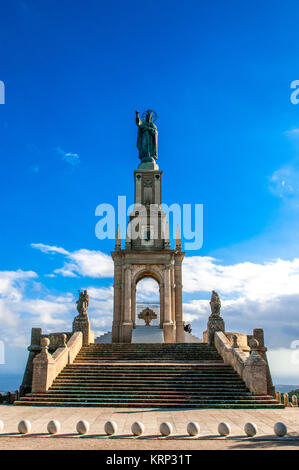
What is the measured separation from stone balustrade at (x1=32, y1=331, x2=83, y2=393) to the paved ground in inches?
67.5

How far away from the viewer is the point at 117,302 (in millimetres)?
32875

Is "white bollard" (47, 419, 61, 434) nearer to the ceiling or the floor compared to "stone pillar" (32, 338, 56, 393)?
nearer to the floor

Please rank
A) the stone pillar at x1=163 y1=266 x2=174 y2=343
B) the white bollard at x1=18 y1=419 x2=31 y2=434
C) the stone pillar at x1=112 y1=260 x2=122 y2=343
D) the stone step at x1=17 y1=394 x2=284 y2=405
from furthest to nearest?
the stone pillar at x1=112 y1=260 x2=122 y2=343 < the stone pillar at x1=163 y1=266 x2=174 y2=343 < the stone step at x1=17 y1=394 x2=284 y2=405 < the white bollard at x1=18 y1=419 x2=31 y2=434

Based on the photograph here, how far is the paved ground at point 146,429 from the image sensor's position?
8.70 meters

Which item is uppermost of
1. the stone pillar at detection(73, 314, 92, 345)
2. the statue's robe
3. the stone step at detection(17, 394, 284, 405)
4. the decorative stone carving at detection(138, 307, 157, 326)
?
the statue's robe

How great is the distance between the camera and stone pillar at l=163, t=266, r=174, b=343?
101 ft

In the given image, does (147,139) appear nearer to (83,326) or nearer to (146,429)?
(83,326)

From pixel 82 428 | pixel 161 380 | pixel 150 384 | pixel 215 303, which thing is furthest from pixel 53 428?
pixel 215 303

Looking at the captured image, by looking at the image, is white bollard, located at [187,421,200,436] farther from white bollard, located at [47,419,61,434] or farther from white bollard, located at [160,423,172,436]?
white bollard, located at [47,419,61,434]

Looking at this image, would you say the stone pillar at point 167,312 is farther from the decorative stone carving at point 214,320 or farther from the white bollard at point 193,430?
the white bollard at point 193,430

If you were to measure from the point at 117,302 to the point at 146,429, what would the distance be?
22.7 meters

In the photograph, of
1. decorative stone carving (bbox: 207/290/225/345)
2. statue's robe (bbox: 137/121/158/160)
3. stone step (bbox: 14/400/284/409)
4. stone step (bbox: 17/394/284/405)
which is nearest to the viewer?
stone step (bbox: 14/400/284/409)

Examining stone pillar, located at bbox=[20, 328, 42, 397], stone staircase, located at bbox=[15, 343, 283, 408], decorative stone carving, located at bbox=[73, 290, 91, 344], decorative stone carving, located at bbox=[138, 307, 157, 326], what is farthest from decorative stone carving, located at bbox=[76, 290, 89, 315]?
decorative stone carving, located at bbox=[138, 307, 157, 326]
